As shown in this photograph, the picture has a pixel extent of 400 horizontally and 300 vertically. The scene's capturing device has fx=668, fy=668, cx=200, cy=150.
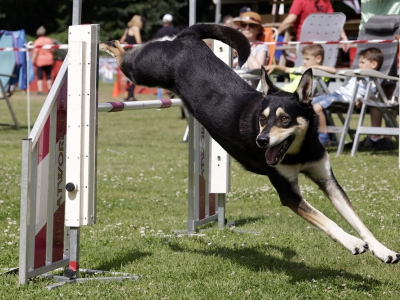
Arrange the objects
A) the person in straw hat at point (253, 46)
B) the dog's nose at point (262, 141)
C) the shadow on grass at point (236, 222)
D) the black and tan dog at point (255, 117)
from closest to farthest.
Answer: the dog's nose at point (262, 141) < the black and tan dog at point (255, 117) < the shadow on grass at point (236, 222) < the person in straw hat at point (253, 46)

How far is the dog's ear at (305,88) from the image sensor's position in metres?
4.13

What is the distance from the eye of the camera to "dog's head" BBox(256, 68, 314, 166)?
4.08 metres

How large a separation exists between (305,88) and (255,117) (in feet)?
1.28

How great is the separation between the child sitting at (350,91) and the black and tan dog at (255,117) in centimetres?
501

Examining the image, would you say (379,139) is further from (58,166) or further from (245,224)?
(58,166)

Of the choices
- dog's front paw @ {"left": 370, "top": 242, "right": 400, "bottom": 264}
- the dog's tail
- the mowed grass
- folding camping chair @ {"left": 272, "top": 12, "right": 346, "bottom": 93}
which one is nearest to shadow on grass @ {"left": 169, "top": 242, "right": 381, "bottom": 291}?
the mowed grass

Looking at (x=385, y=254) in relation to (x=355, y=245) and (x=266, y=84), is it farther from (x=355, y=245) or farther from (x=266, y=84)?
(x=266, y=84)

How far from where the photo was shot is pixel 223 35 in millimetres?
5125

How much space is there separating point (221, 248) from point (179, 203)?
72.7 inches

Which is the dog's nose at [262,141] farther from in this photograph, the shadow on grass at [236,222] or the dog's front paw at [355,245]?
the shadow on grass at [236,222]

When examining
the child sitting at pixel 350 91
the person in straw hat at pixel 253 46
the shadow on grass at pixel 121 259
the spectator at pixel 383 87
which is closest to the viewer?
the shadow on grass at pixel 121 259

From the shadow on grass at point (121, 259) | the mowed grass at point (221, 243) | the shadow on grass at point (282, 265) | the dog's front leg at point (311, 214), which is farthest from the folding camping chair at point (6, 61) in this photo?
the dog's front leg at point (311, 214)

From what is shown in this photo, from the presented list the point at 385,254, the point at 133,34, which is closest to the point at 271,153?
the point at 385,254

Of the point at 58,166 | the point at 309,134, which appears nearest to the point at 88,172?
the point at 58,166
